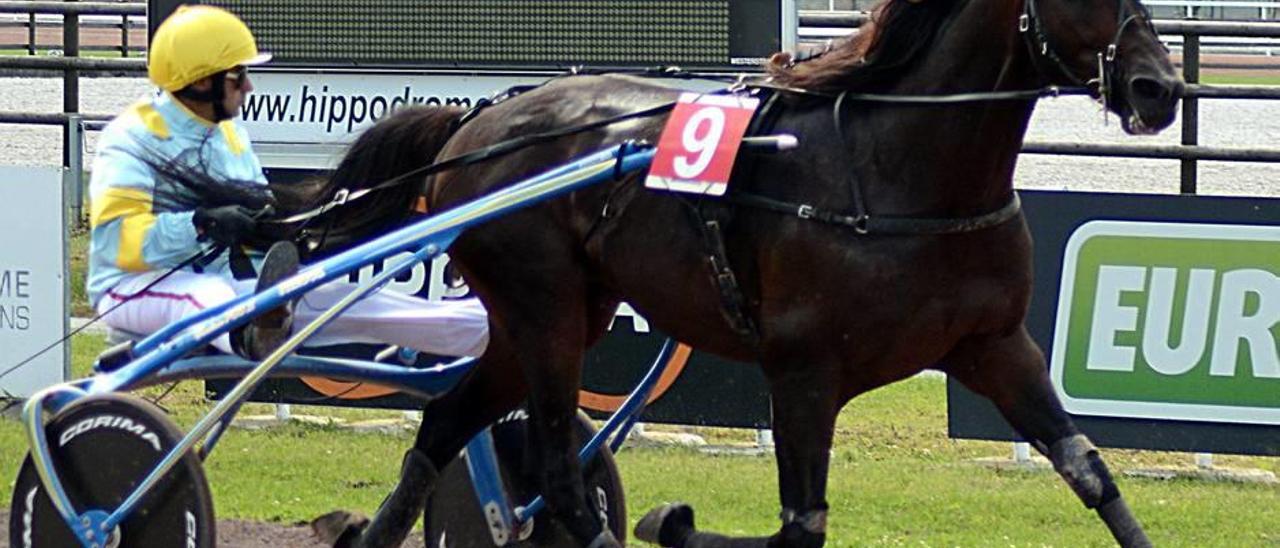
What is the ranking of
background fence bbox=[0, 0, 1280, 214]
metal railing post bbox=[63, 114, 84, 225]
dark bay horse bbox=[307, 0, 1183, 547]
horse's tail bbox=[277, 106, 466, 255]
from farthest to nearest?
1. metal railing post bbox=[63, 114, 84, 225]
2. background fence bbox=[0, 0, 1280, 214]
3. horse's tail bbox=[277, 106, 466, 255]
4. dark bay horse bbox=[307, 0, 1183, 547]

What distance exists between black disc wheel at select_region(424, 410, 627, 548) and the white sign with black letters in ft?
9.92

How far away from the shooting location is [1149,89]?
422cm

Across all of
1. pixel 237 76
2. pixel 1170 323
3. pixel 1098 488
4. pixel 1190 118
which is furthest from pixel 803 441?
pixel 1190 118

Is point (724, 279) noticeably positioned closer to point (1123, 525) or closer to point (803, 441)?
point (803, 441)

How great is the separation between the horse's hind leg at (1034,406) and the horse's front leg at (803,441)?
328 mm

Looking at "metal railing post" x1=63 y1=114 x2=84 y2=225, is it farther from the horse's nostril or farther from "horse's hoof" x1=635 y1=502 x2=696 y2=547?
the horse's nostril

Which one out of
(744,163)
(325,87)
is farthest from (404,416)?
(744,163)

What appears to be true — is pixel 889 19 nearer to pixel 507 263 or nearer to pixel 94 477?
pixel 507 263

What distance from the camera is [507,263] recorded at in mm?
5316

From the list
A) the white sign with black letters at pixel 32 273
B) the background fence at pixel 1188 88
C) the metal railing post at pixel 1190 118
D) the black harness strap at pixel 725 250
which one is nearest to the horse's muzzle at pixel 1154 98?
the black harness strap at pixel 725 250

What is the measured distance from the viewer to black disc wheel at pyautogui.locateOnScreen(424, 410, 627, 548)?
570cm

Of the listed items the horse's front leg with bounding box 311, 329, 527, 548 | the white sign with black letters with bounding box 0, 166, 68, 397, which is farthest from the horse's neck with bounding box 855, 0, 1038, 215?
the white sign with black letters with bounding box 0, 166, 68, 397

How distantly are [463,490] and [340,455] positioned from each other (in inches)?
91.8

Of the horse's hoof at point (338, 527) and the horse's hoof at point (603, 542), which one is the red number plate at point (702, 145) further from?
the horse's hoof at point (338, 527)
